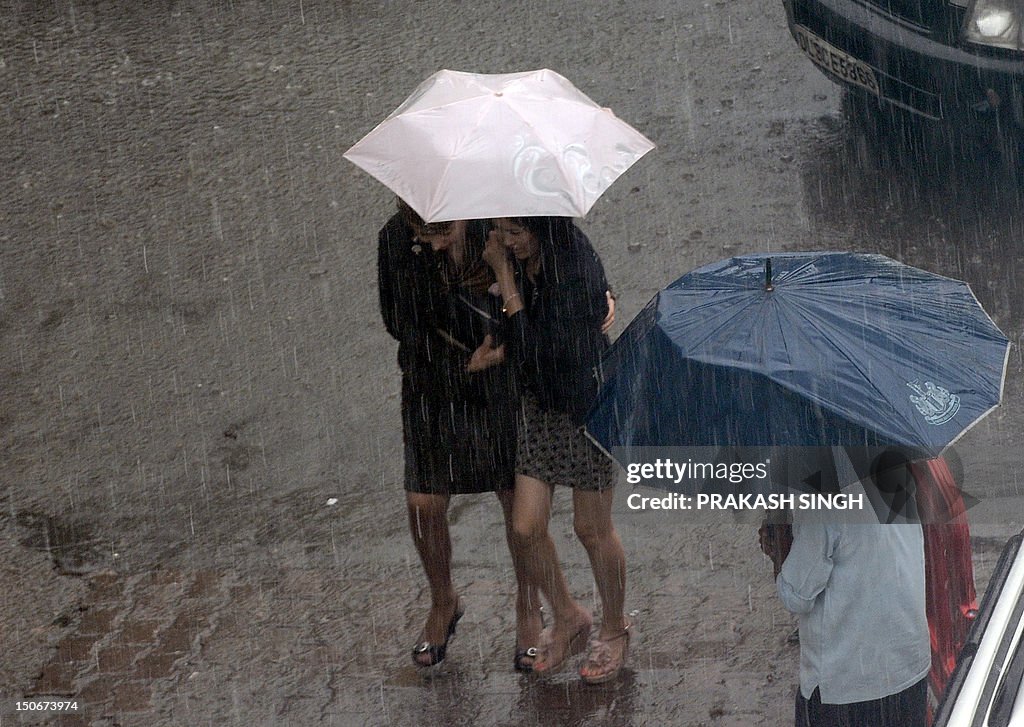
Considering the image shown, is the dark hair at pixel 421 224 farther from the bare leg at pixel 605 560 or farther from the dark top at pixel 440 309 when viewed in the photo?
the bare leg at pixel 605 560

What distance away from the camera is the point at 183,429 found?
6.09 metres

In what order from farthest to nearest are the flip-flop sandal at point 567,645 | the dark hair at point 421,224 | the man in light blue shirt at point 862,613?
the flip-flop sandal at point 567,645
the dark hair at point 421,224
the man in light blue shirt at point 862,613

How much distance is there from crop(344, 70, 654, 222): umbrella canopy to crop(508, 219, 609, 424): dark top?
0.19 metres

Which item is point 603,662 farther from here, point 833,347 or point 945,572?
point 833,347

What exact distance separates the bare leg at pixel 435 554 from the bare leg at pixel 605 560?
479 mm

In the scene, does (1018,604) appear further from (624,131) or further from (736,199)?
(736,199)

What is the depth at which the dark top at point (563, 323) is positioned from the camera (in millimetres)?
3891

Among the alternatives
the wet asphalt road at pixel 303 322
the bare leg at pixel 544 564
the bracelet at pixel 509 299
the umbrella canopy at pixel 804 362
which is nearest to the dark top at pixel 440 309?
the bracelet at pixel 509 299

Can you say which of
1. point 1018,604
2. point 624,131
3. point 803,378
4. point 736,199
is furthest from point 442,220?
point 736,199

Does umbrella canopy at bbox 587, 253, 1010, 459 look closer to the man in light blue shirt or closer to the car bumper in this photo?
the man in light blue shirt

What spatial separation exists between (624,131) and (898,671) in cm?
196

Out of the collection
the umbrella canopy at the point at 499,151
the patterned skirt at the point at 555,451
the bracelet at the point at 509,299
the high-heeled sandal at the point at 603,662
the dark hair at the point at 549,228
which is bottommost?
the high-heeled sandal at the point at 603,662

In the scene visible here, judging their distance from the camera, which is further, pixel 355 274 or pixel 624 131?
pixel 355 274

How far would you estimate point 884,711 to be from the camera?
3219 millimetres
